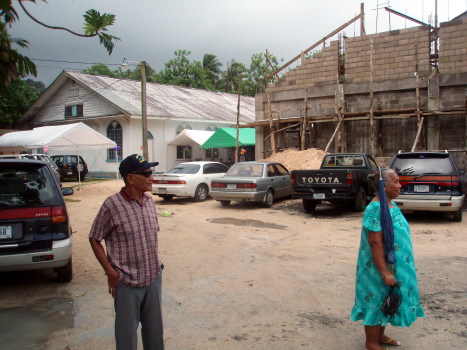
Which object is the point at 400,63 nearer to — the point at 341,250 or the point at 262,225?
the point at 262,225

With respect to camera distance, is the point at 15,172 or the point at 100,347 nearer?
the point at 100,347

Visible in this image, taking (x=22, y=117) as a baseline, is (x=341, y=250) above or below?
below

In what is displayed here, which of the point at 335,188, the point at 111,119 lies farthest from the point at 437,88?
the point at 111,119

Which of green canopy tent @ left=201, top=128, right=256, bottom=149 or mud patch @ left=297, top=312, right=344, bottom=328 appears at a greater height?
green canopy tent @ left=201, top=128, right=256, bottom=149

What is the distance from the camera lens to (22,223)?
5109 mm

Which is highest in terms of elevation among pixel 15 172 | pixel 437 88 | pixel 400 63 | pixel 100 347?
pixel 400 63

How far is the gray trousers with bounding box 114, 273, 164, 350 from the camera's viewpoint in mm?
2854

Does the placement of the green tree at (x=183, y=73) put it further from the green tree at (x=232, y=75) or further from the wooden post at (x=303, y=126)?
the wooden post at (x=303, y=126)

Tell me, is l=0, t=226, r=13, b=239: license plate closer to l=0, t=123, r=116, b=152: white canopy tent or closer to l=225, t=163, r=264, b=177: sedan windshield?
l=225, t=163, r=264, b=177: sedan windshield

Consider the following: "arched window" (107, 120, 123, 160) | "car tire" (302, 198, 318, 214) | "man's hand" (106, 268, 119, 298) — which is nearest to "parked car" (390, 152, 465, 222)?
"car tire" (302, 198, 318, 214)

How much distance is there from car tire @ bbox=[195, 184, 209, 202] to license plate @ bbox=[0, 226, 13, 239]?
10088 millimetres

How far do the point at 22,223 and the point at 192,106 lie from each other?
25.3 metres

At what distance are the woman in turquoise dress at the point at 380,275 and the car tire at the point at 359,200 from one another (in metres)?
8.54

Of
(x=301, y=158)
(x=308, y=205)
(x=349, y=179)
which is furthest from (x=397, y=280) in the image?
(x=301, y=158)
